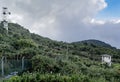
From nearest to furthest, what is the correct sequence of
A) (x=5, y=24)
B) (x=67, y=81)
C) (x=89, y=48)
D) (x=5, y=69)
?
(x=67, y=81)
(x=5, y=69)
(x=5, y=24)
(x=89, y=48)

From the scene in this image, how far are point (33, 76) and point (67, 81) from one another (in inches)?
59.1

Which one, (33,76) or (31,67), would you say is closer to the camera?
(33,76)

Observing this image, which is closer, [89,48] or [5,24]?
[5,24]

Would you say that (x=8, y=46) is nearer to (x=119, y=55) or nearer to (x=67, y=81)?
(x=119, y=55)

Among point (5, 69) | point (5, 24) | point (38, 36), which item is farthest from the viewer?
point (38, 36)

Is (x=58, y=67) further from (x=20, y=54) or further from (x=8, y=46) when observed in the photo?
(x=8, y=46)

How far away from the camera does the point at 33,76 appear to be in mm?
14797

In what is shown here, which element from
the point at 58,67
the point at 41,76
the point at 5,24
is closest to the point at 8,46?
the point at 5,24

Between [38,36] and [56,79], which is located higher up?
[38,36]

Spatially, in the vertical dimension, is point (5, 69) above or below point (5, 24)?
below

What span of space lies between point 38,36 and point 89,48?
1250cm

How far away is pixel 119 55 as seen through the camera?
49.7 m

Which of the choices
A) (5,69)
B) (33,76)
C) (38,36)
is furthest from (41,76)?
(38,36)

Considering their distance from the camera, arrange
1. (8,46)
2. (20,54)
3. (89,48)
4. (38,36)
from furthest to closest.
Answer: (38,36)
(89,48)
(8,46)
(20,54)
